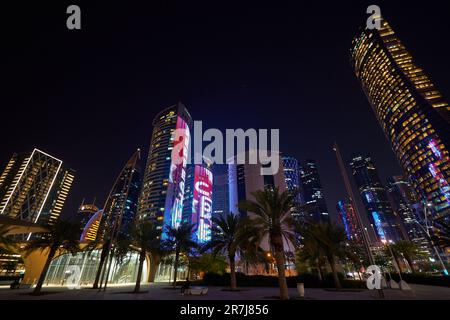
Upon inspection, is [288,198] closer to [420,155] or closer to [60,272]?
[60,272]

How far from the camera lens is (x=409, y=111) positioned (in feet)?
351

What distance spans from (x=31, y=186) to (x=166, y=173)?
114 meters

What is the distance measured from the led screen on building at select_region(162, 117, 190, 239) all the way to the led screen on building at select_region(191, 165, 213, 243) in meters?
15.6

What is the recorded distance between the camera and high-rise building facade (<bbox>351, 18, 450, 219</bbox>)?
314 ft

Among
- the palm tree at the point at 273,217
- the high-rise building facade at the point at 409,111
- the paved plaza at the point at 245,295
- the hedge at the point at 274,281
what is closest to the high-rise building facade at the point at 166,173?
the hedge at the point at 274,281

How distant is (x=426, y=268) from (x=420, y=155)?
181ft

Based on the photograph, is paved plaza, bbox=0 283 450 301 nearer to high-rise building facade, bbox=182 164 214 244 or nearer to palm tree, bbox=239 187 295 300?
palm tree, bbox=239 187 295 300

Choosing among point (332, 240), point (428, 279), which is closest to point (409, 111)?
point (428, 279)

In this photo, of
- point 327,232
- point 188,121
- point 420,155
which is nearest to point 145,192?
point 188,121

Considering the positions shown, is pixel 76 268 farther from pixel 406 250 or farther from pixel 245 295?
pixel 406 250

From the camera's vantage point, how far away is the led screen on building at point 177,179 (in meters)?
122

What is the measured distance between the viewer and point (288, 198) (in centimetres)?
1667

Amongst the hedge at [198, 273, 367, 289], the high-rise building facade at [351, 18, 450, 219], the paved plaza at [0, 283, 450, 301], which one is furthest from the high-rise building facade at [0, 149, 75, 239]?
the high-rise building facade at [351, 18, 450, 219]

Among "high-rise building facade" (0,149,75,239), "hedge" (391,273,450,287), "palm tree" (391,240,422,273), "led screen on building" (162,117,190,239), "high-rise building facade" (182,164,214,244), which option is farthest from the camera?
"high-rise building facade" (182,164,214,244)
